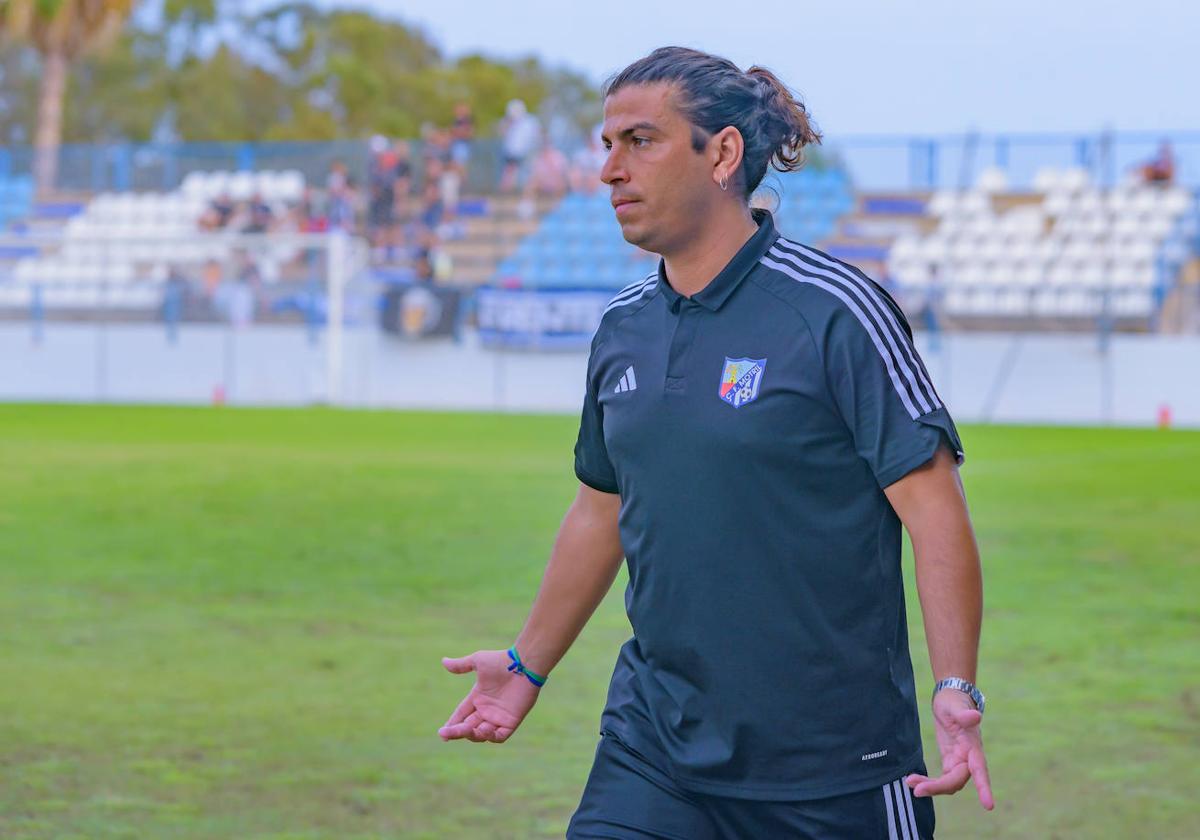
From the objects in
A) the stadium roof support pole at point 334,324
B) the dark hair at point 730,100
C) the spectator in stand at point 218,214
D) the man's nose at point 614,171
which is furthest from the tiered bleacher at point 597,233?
the man's nose at point 614,171

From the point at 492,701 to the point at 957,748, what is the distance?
1027mm

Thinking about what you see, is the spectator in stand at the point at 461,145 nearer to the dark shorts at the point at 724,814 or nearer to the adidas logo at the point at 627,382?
the adidas logo at the point at 627,382

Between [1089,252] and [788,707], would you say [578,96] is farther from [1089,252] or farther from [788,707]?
[788,707]

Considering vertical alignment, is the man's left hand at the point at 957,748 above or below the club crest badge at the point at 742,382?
below

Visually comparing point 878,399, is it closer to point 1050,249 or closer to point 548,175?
point 1050,249

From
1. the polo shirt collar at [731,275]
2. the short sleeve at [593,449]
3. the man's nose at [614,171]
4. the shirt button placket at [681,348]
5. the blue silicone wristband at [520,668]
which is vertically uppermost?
the man's nose at [614,171]

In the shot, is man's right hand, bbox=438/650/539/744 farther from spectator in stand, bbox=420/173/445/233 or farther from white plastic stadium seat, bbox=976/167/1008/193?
spectator in stand, bbox=420/173/445/233

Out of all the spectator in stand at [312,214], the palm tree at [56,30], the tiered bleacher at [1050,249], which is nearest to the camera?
the tiered bleacher at [1050,249]

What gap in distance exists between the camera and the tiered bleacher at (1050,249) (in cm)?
2745

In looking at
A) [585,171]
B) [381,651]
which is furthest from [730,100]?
[585,171]

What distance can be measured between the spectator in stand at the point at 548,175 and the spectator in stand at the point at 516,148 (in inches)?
9.8

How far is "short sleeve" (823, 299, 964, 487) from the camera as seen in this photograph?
2.96 m

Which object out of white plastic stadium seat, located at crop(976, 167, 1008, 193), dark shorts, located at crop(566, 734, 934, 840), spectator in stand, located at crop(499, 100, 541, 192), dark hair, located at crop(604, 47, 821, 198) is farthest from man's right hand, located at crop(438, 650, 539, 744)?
spectator in stand, located at crop(499, 100, 541, 192)

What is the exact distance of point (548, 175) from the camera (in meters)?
34.5
